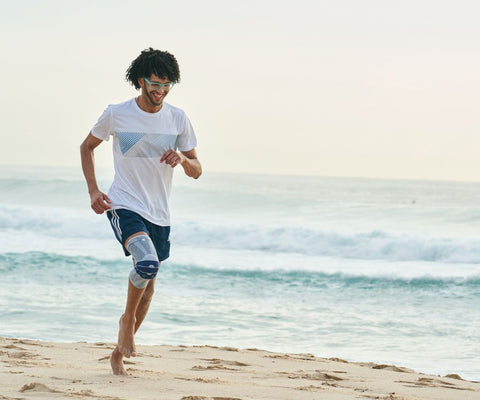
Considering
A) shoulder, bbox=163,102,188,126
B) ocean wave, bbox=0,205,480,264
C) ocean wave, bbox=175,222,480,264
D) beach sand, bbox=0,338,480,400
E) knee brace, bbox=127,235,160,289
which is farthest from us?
ocean wave, bbox=0,205,480,264

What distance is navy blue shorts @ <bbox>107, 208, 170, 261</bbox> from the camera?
4484 millimetres

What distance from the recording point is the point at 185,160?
448cm

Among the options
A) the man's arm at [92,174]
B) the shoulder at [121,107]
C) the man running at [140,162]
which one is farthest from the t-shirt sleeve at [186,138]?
the man's arm at [92,174]

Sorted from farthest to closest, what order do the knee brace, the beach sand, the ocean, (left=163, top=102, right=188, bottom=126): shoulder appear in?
1. the ocean
2. (left=163, top=102, right=188, bottom=126): shoulder
3. the knee brace
4. the beach sand

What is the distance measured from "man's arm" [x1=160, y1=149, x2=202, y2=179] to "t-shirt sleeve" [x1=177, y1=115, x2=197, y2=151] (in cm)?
3

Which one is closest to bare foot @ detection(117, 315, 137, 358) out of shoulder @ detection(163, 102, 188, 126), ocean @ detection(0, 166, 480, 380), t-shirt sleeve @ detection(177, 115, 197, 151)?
t-shirt sleeve @ detection(177, 115, 197, 151)

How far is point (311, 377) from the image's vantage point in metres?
5.16

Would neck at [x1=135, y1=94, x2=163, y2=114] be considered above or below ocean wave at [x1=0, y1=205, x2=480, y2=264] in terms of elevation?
above

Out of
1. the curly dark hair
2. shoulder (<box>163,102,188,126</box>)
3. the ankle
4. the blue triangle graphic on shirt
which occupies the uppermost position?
the curly dark hair

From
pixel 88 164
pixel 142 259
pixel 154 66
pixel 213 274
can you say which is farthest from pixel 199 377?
pixel 213 274

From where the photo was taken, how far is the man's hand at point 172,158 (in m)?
4.37

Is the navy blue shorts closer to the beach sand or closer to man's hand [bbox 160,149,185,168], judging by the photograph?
man's hand [bbox 160,149,185,168]

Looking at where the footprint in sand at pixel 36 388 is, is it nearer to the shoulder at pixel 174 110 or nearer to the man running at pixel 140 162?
the man running at pixel 140 162

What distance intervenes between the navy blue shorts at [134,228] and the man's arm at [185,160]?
0.39 meters
